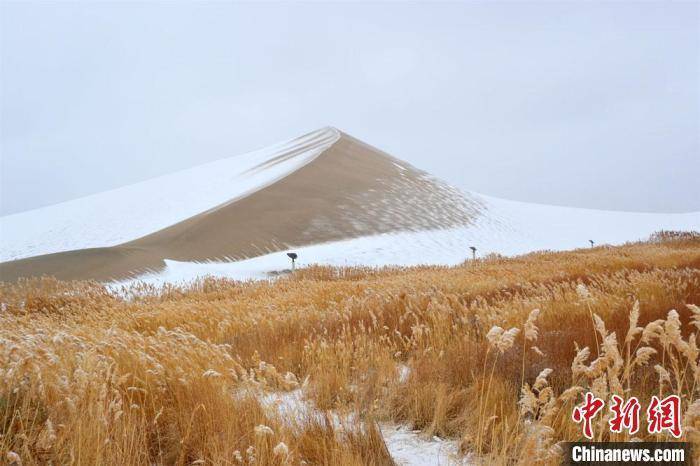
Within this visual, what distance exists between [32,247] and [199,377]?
3691 cm

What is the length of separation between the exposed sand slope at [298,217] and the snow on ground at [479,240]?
1316 millimetres

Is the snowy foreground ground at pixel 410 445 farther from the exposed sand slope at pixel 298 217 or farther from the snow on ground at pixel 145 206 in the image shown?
the snow on ground at pixel 145 206

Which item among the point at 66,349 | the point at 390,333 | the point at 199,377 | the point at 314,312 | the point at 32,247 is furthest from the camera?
the point at 32,247

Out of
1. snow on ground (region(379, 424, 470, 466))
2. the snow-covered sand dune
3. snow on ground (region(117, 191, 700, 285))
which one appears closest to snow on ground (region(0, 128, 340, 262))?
the snow-covered sand dune

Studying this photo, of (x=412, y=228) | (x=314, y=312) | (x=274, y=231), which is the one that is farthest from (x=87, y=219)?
(x=314, y=312)

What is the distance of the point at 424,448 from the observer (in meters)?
2.93

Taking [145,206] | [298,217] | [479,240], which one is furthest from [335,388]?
[145,206]

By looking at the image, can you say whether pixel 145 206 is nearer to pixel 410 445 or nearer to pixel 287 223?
pixel 287 223

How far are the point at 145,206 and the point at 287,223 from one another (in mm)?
17619

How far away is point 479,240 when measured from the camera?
123ft

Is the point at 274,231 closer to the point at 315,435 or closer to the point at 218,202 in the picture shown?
the point at 218,202

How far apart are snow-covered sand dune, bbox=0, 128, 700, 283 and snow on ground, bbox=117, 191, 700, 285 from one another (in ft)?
0.40

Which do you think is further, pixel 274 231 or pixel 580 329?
pixel 274 231

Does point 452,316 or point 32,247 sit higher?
point 32,247
